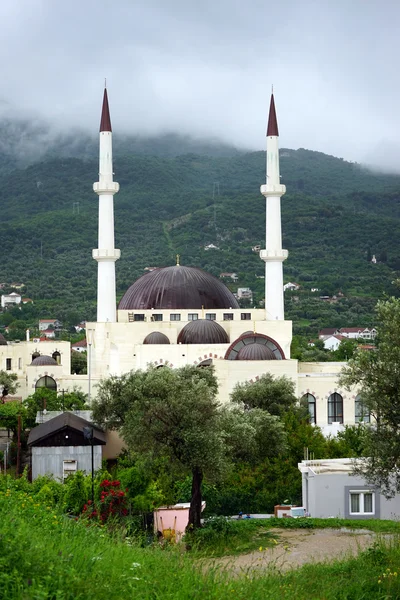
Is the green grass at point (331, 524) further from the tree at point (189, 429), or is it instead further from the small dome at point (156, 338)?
the small dome at point (156, 338)

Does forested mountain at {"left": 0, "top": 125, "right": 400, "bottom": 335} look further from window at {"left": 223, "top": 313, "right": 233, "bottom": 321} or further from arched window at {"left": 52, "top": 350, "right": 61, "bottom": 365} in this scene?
window at {"left": 223, "top": 313, "right": 233, "bottom": 321}

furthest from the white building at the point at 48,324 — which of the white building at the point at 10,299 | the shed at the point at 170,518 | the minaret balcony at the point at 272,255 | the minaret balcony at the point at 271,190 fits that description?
the shed at the point at 170,518

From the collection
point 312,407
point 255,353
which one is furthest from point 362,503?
point 312,407

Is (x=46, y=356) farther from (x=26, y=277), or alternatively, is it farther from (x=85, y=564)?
(x=26, y=277)

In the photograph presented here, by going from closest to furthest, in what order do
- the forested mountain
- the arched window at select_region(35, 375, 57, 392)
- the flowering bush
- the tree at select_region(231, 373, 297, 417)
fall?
the flowering bush → the tree at select_region(231, 373, 297, 417) → the arched window at select_region(35, 375, 57, 392) → the forested mountain

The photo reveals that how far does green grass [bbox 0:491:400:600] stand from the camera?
1466 centimetres

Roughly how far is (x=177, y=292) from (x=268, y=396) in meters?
13.4

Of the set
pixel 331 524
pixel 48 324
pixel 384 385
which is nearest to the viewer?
pixel 384 385

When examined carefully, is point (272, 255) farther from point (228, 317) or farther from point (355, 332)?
point (355, 332)

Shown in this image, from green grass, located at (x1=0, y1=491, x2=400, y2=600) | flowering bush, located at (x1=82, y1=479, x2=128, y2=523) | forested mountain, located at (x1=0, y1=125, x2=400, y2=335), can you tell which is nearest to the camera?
green grass, located at (x1=0, y1=491, x2=400, y2=600)

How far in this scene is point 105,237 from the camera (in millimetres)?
60469

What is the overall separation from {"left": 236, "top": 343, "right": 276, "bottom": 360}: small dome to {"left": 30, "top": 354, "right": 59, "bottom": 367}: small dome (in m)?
15.6

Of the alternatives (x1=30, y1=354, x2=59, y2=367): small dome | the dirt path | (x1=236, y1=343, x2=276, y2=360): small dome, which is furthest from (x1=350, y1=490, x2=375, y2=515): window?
(x1=30, y1=354, x2=59, y2=367): small dome

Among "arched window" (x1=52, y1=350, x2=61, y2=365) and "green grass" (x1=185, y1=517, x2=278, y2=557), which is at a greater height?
"arched window" (x1=52, y1=350, x2=61, y2=365)
